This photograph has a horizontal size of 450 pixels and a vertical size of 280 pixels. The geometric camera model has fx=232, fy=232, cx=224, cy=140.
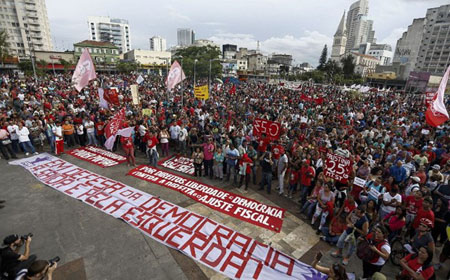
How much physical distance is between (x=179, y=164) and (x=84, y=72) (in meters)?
6.78

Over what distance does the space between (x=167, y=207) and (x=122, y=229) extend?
140 centimetres

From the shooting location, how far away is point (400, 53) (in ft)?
411

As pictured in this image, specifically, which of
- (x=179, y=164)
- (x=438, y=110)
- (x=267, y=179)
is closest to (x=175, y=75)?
(x=179, y=164)

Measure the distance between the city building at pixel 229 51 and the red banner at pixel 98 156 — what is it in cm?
12491

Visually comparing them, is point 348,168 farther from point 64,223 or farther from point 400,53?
point 400,53

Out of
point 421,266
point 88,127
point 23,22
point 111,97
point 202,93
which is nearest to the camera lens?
point 421,266

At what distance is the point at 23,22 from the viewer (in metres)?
69.7

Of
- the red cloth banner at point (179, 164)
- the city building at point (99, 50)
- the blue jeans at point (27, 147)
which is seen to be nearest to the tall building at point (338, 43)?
the city building at point (99, 50)

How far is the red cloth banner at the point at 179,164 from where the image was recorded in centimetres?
1017

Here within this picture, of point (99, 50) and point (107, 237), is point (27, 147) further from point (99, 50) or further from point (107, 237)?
point (99, 50)

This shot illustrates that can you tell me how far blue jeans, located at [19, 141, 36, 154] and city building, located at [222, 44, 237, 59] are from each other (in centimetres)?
12583

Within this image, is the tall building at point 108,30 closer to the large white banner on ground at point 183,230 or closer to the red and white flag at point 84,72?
the red and white flag at point 84,72

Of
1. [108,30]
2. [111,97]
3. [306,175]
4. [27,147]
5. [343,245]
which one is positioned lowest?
[343,245]

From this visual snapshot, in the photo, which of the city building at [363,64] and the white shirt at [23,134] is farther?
the city building at [363,64]
